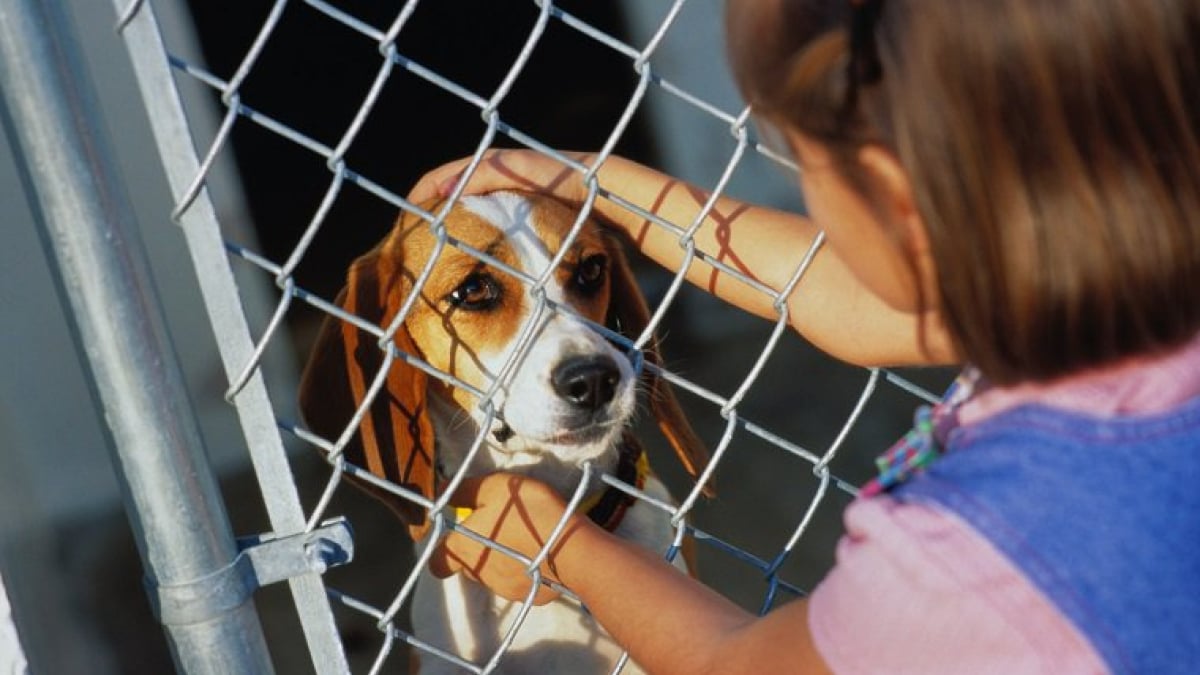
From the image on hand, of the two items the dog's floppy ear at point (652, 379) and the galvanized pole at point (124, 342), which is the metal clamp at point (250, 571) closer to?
the galvanized pole at point (124, 342)

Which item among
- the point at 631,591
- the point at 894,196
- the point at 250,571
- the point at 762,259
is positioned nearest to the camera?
the point at 894,196

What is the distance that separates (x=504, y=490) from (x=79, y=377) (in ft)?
4.10

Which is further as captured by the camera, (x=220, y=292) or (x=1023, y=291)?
(x=220, y=292)

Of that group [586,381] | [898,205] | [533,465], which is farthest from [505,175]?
[898,205]

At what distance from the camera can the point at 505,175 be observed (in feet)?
7.47

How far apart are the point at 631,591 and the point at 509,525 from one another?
10.0 inches

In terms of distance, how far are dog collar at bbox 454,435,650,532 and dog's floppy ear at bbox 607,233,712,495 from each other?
7cm

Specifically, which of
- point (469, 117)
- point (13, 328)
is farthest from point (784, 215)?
point (469, 117)

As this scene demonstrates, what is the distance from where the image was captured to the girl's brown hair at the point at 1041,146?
43.1 inches

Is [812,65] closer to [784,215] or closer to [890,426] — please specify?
[784,215]

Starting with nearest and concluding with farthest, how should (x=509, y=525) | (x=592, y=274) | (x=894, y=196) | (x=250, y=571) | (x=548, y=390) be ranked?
1. (x=894, y=196)
2. (x=250, y=571)
3. (x=509, y=525)
4. (x=548, y=390)
5. (x=592, y=274)

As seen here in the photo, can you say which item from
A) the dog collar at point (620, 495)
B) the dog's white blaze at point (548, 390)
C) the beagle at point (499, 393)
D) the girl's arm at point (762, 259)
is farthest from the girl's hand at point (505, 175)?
the dog collar at point (620, 495)

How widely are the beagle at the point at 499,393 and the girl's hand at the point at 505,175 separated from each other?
0.11 m

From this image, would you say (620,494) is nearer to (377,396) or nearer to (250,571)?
(377,396)
